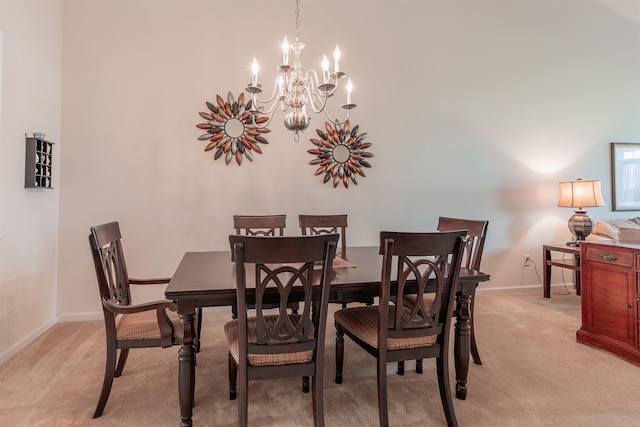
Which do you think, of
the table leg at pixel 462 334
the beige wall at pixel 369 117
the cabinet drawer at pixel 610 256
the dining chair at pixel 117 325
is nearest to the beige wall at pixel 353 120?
the beige wall at pixel 369 117

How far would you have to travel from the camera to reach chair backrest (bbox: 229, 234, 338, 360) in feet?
4.44

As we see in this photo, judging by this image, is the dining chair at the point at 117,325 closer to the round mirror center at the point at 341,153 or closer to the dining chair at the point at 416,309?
the dining chair at the point at 416,309

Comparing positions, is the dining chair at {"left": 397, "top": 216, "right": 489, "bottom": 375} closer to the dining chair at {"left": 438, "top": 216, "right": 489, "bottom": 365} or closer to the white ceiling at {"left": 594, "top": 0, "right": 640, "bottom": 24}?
the dining chair at {"left": 438, "top": 216, "right": 489, "bottom": 365}

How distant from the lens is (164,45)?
3.27 meters

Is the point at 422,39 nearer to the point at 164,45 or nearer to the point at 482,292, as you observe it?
the point at 164,45

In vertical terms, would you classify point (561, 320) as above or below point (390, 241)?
below

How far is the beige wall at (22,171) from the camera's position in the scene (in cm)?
234

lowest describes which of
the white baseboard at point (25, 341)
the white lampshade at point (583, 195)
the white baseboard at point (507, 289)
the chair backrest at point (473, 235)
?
the white baseboard at point (25, 341)

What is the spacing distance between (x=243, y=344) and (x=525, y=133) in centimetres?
407

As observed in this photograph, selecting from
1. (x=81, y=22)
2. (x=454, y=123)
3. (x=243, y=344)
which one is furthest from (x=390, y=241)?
(x=81, y=22)

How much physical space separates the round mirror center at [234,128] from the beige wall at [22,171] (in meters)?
1.44

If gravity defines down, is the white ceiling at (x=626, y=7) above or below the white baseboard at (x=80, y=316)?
above

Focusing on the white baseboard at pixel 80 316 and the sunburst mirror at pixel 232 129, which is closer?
the white baseboard at pixel 80 316

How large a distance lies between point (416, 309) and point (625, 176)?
438cm
